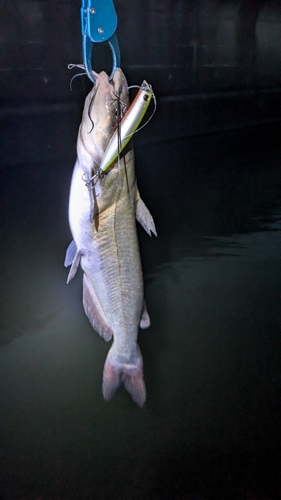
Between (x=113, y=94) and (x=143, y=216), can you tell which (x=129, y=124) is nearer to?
(x=113, y=94)

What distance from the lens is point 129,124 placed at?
1019mm

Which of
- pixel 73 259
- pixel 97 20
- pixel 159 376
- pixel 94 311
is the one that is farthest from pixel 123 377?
pixel 97 20

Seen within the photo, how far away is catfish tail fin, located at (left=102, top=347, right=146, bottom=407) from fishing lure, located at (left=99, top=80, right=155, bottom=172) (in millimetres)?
863

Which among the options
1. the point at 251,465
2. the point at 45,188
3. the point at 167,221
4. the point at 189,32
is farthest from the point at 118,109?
the point at 189,32

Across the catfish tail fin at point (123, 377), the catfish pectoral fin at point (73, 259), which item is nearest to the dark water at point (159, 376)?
the catfish tail fin at point (123, 377)

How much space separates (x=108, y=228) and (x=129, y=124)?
1.35 feet

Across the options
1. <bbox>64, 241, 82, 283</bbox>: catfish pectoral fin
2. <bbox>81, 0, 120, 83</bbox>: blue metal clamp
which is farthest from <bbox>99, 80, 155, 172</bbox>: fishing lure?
<bbox>64, 241, 82, 283</bbox>: catfish pectoral fin

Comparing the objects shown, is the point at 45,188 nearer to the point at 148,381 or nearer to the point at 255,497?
the point at 148,381

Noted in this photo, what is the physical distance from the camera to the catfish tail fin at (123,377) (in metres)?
1.57

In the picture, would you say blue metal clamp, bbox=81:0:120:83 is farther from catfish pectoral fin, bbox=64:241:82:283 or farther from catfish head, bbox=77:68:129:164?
catfish pectoral fin, bbox=64:241:82:283

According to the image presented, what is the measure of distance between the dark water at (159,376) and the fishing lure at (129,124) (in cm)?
168

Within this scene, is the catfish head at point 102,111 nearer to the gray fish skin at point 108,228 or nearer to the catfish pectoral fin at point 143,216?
the gray fish skin at point 108,228

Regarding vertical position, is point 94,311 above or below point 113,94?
below

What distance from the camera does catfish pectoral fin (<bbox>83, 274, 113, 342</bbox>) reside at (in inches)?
57.2
